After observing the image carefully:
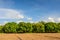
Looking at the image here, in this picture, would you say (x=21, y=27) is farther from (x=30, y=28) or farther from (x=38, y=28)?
(x=38, y=28)

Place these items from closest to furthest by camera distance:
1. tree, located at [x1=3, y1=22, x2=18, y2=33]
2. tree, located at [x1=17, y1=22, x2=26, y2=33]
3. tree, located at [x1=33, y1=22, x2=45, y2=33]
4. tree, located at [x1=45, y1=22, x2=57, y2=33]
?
tree, located at [x1=33, y1=22, x2=45, y2=33], tree, located at [x1=3, y1=22, x2=18, y2=33], tree, located at [x1=17, y1=22, x2=26, y2=33], tree, located at [x1=45, y1=22, x2=57, y2=33]

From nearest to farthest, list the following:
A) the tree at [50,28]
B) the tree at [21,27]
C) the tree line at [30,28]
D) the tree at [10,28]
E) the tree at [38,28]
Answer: the tree at [38,28], the tree line at [30,28], the tree at [10,28], the tree at [21,27], the tree at [50,28]

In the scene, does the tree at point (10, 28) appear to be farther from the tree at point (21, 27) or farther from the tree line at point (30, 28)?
the tree at point (21, 27)

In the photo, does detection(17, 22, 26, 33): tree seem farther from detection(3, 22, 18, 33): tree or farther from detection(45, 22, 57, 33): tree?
detection(45, 22, 57, 33): tree

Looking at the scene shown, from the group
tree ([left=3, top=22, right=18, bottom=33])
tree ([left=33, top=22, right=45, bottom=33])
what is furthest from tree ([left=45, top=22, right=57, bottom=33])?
tree ([left=3, top=22, right=18, bottom=33])

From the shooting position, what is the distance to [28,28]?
124 metres

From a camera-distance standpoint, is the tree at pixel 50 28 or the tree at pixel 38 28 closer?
the tree at pixel 38 28

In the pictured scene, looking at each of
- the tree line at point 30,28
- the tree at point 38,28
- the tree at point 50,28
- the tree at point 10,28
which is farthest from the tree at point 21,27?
the tree at point 50,28

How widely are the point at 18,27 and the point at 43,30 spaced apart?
783 inches

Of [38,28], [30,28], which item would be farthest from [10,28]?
[38,28]

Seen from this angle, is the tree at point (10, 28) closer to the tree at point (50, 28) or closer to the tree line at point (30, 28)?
the tree line at point (30, 28)

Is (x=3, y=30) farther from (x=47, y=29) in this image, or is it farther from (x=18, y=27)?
(x=47, y=29)

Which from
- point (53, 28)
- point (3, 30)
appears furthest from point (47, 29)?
point (3, 30)

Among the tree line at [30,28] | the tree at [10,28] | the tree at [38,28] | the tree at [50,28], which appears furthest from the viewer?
the tree at [50,28]
